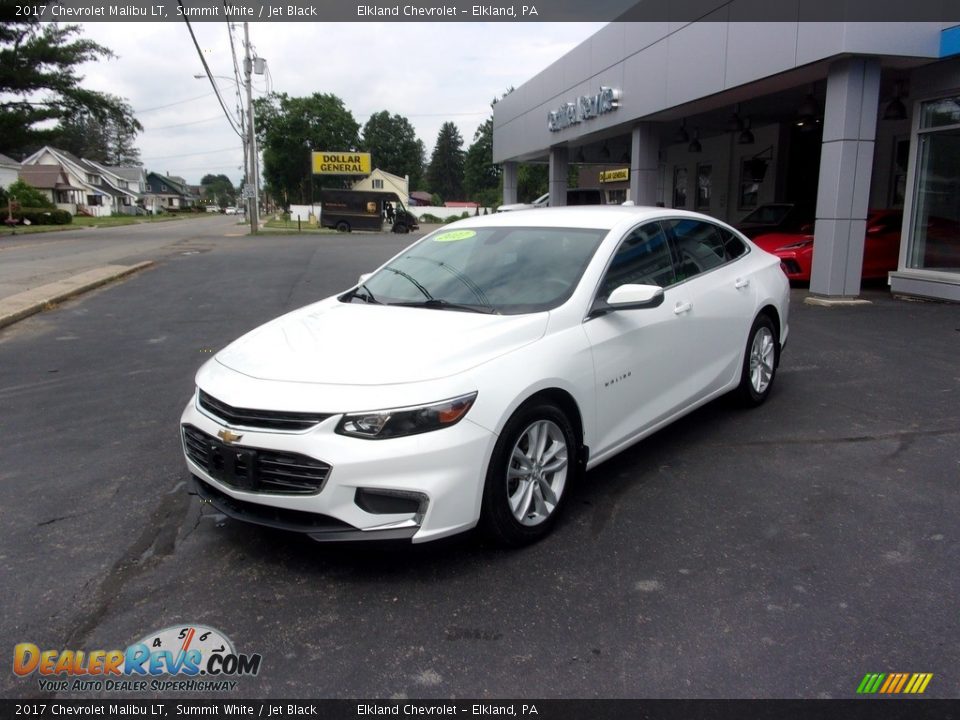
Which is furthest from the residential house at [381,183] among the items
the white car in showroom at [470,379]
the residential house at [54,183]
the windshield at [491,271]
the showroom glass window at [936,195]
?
the white car in showroom at [470,379]

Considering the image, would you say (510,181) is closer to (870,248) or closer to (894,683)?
(870,248)

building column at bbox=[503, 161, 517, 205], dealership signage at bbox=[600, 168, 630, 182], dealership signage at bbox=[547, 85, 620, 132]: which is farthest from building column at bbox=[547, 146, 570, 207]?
dealership signage at bbox=[600, 168, 630, 182]

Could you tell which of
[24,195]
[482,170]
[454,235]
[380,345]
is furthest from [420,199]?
[380,345]

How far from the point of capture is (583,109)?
20125mm

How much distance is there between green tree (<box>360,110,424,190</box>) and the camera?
119m

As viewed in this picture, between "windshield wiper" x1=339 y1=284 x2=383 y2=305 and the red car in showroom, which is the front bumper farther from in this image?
the red car in showroom

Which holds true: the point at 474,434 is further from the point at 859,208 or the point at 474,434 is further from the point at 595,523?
the point at 859,208

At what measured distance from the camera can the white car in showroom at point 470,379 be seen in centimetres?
320

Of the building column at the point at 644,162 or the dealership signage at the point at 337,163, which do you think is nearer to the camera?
the building column at the point at 644,162

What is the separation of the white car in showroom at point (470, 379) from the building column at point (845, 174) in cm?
742

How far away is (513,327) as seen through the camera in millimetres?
3740

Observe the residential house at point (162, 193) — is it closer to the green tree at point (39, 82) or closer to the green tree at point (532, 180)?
the green tree at point (532, 180)
